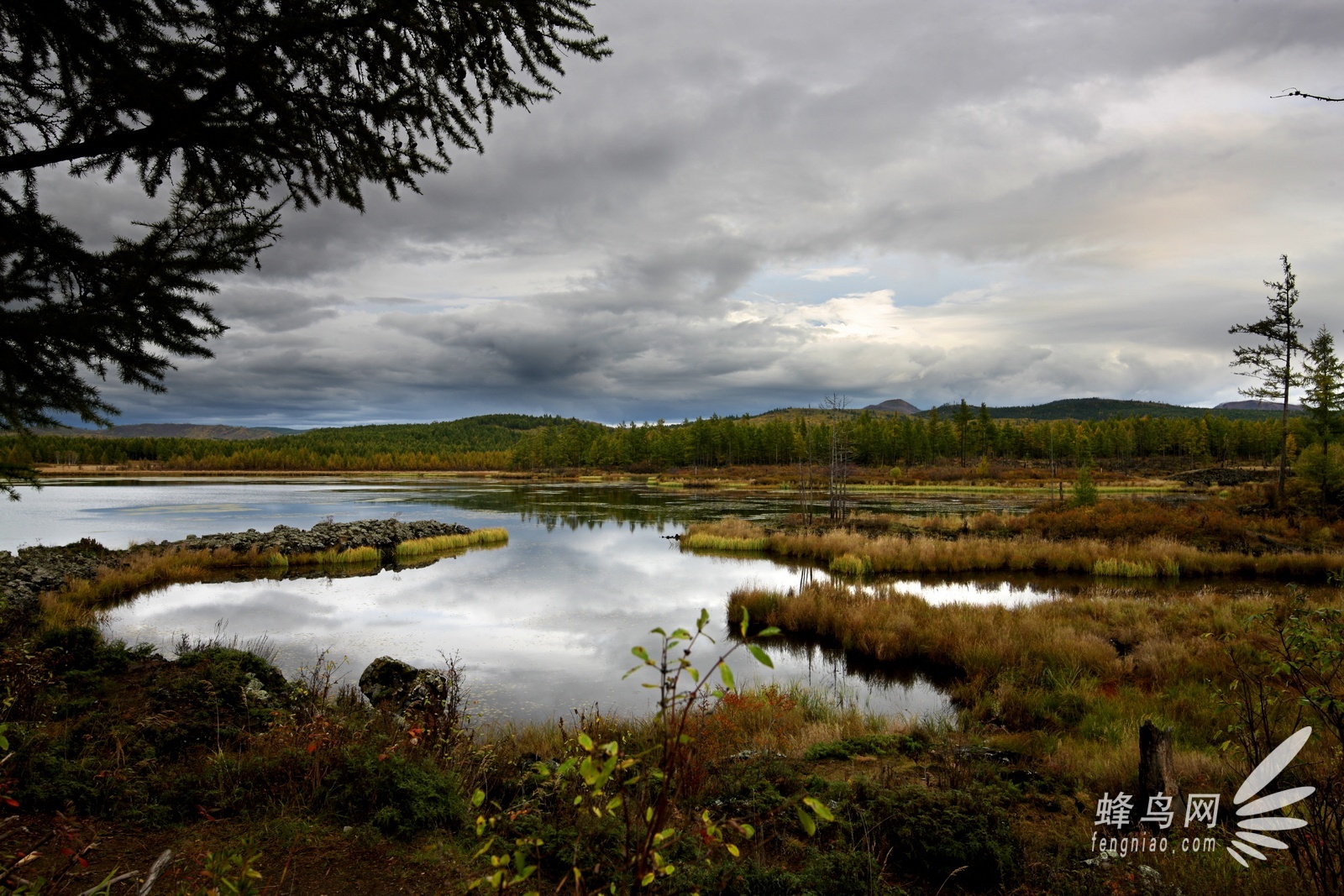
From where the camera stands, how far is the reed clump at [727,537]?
100 feet

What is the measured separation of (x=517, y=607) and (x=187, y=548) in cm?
1693

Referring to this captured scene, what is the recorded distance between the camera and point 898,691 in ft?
38.8

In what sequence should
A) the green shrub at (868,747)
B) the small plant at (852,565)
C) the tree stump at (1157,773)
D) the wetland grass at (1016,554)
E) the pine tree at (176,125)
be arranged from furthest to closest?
1. the small plant at (852,565)
2. the wetland grass at (1016,554)
3. the green shrub at (868,747)
4. the tree stump at (1157,773)
5. the pine tree at (176,125)

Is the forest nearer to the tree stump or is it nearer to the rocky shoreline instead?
the rocky shoreline

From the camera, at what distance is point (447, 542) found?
1232 inches

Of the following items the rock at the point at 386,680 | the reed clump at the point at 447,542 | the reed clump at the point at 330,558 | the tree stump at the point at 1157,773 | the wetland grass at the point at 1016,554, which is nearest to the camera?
the tree stump at the point at 1157,773

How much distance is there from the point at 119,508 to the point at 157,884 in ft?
191

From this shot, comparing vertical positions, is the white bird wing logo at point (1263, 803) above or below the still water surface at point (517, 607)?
above

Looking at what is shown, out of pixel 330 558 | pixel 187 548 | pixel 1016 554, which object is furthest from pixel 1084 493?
pixel 187 548

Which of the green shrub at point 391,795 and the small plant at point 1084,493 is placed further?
the small plant at point 1084,493

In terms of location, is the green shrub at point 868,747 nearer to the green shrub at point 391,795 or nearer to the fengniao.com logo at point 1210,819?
the fengniao.com logo at point 1210,819

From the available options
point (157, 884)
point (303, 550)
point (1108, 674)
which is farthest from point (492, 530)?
point (157, 884)

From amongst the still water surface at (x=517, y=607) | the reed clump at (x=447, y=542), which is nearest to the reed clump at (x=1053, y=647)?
the still water surface at (x=517, y=607)

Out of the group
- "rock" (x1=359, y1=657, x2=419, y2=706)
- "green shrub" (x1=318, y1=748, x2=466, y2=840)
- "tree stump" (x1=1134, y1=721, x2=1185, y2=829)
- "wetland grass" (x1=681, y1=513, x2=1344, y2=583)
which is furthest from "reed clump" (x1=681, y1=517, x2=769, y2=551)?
"green shrub" (x1=318, y1=748, x2=466, y2=840)
